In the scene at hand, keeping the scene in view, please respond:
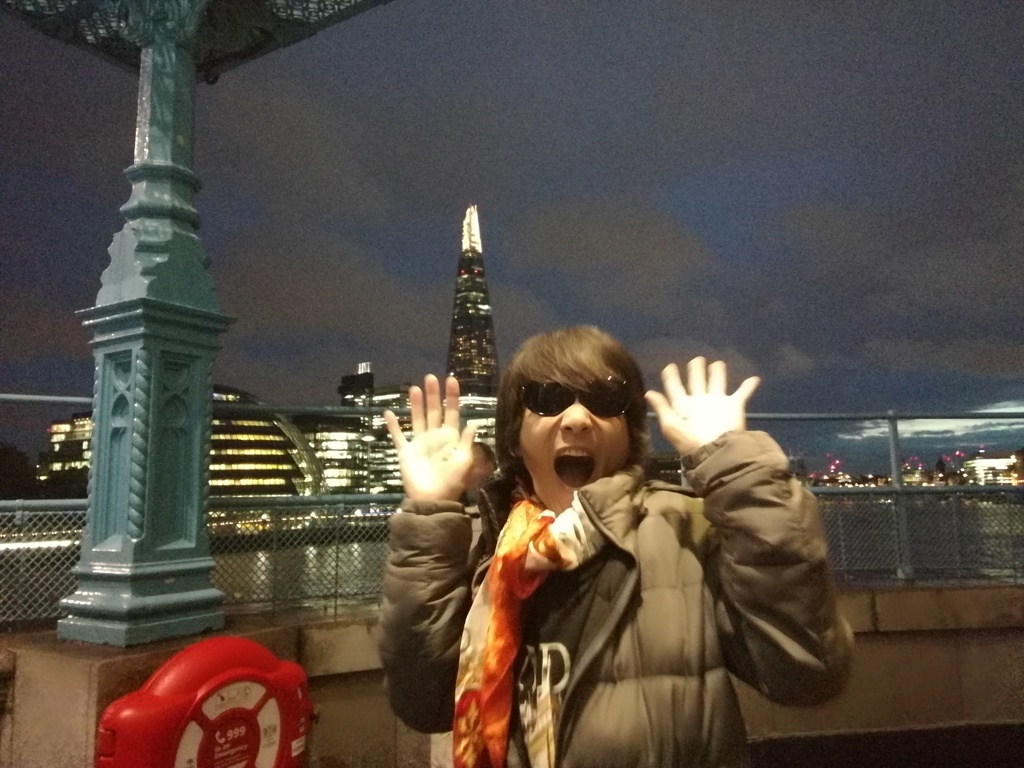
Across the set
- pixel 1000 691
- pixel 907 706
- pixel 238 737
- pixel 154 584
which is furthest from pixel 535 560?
pixel 1000 691

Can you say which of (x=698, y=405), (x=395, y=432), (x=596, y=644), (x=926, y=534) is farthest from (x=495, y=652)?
(x=926, y=534)

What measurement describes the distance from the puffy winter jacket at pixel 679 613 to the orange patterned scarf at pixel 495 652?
0.10 metres

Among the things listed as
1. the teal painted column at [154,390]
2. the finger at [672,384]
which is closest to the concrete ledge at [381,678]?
the teal painted column at [154,390]

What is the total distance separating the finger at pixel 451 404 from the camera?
1836mm

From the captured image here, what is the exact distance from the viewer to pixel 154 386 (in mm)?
3230

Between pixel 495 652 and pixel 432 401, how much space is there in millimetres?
639

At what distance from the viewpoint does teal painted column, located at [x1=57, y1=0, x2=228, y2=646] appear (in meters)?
3.14

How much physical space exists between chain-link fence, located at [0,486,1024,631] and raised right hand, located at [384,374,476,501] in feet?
7.90

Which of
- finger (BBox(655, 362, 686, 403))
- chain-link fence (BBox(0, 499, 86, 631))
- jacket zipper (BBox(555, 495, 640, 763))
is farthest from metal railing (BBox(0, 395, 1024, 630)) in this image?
finger (BBox(655, 362, 686, 403))

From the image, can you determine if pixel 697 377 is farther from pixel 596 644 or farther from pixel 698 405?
pixel 596 644

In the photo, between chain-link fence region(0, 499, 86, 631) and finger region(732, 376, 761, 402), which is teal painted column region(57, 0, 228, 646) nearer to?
chain-link fence region(0, 499, 86, 631)

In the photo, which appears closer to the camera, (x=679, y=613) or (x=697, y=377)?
(x=679, y=613)

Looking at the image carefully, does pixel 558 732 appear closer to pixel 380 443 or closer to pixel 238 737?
pixel 238 737

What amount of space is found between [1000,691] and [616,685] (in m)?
4.69
